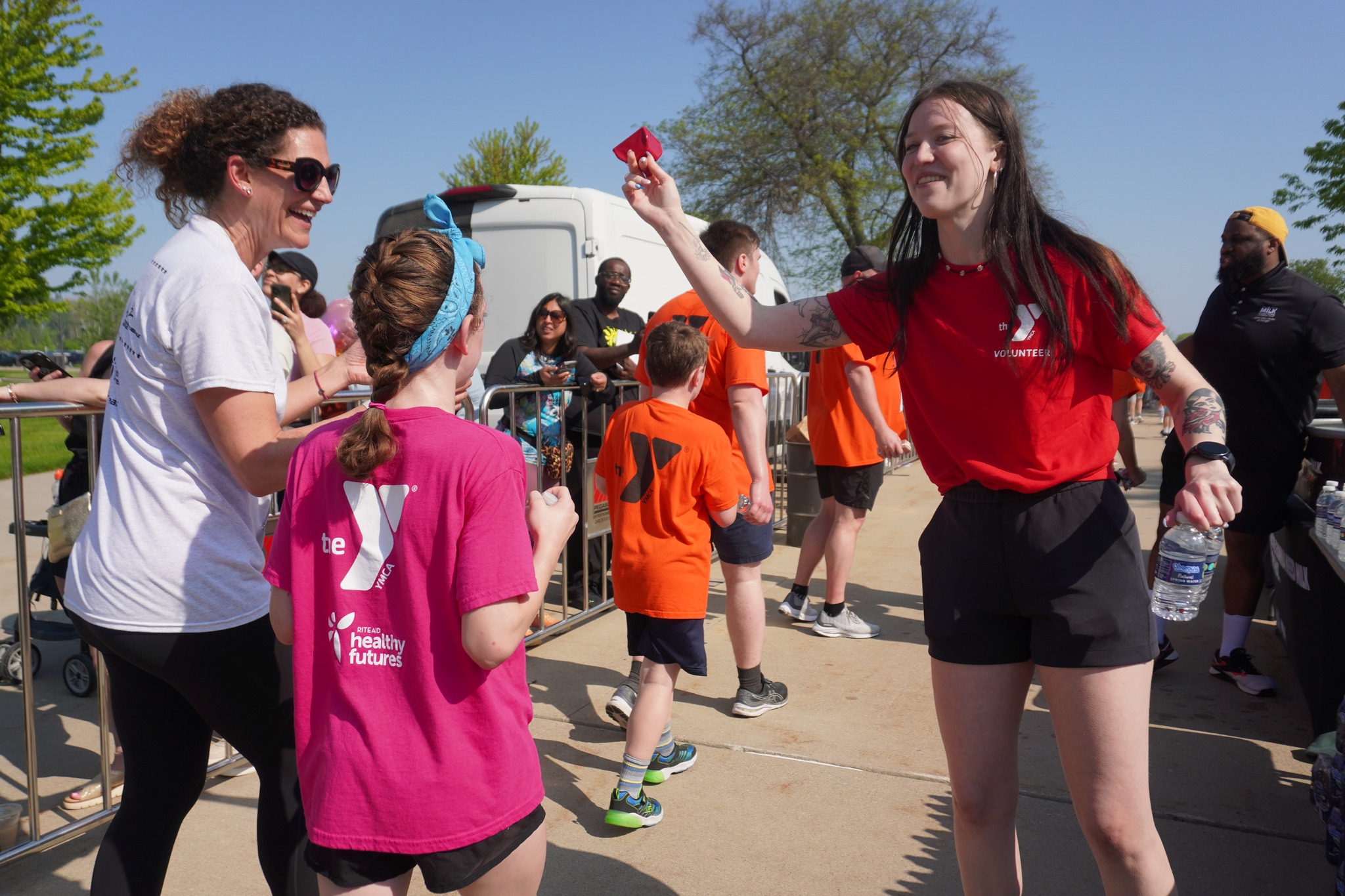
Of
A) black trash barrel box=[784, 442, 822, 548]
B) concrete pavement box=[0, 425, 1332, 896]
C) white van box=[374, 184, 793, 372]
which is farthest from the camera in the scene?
black trash barrel box=[784, 442, 822, 548]

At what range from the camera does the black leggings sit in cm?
195

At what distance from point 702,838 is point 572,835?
1.48 ft

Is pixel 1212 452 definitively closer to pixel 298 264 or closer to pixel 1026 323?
pixel 1026 323

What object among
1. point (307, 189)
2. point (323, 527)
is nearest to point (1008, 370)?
point (323, 527)

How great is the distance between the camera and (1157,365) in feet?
6.63

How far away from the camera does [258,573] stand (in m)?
2.04

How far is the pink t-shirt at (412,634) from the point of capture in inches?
63.2

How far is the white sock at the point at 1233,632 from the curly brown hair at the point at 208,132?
469 centimetres

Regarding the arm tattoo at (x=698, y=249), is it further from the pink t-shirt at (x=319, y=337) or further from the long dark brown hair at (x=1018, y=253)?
the pink t-shirt at (x=319, y=337)

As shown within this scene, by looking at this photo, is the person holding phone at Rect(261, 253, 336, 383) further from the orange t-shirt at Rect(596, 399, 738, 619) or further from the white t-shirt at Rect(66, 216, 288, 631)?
the white t-shirt at Rect(66, 216, 288, 631)

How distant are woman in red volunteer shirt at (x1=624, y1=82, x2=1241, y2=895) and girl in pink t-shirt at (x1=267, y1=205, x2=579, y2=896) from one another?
0.84 m

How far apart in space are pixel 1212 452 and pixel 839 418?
362 cm

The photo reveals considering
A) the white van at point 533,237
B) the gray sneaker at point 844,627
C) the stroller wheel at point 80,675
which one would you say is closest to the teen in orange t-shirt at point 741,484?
the gray sneaker at point 844,627

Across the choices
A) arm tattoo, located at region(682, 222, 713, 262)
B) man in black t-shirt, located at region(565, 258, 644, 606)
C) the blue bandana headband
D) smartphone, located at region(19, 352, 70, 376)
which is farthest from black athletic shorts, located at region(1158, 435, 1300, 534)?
smartphone, located at region(19, 352, 70, 376)
